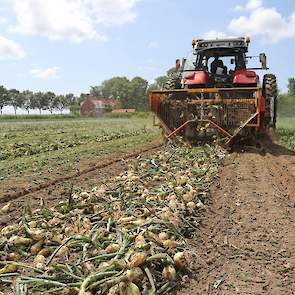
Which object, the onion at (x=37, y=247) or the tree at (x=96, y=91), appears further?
the tree at (x=96, y=91)

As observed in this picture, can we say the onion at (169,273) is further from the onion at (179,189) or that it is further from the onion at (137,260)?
the onion at (179,189)

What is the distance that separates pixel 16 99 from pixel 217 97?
88.8m

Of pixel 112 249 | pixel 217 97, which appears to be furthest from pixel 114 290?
pixel 217 97

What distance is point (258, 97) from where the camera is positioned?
32.7ft

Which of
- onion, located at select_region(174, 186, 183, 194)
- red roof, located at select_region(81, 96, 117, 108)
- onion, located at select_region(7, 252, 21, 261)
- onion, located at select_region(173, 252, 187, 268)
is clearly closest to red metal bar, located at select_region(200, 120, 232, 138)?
onion, located at select_region(174, 186, 183, 194)

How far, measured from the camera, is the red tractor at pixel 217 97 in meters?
10.4

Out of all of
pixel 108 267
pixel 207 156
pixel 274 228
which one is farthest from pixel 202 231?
pixel 207 156

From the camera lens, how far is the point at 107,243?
12.2 feet

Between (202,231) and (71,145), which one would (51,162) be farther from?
(202,231)

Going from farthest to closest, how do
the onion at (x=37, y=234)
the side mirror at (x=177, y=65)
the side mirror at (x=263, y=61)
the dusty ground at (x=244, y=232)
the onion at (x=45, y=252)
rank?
the side mirror at (x=177, y=65)
the side mirror at (x=263, y=61)
the onion at (x=37, y=234)
the onion at (x=45, y=252)
the dusty ground at (x=244, y=232)

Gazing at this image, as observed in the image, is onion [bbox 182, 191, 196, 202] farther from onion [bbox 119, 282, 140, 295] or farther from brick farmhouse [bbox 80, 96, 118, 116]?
brick farmhouse [bbox 80, 96, 118, 116]

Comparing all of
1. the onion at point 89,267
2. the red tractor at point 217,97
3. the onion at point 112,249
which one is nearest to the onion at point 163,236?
the onion at point 112,249

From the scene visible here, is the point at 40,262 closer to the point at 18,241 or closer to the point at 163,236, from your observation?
the point at 18,241

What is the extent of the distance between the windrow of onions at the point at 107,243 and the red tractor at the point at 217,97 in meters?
4.73
